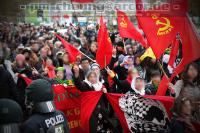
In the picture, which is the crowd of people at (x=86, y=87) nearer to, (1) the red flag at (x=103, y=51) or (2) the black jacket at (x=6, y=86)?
(2) the black jacket at (x=6, y=86)

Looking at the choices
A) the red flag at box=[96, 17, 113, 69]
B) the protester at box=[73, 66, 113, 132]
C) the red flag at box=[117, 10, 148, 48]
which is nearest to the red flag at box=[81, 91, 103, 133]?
the protester at box=[73, 66, 113, 132]

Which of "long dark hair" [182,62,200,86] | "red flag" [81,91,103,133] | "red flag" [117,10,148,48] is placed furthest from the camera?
"red flag" [117,10,148,48]

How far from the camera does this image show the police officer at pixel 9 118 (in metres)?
3.47

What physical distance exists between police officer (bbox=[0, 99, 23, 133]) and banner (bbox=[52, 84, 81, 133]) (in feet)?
12.3

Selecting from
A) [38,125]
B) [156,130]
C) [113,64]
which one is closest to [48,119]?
[38,125]

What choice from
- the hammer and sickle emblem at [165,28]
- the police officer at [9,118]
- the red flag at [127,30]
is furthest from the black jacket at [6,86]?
the red flag at [127,30]

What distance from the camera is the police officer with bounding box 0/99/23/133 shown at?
347 centimetres

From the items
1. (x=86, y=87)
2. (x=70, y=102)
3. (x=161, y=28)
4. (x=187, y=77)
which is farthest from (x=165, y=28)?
A: (x=70, y=102)

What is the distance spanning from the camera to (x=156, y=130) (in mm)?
6543

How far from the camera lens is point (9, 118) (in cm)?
350

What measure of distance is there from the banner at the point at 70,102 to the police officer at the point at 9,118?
12.3 feet

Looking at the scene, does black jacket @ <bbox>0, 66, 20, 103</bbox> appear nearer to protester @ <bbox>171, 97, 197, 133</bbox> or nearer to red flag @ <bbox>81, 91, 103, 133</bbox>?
red flag @ <bbox>81, 91, 103, 133</bbox>

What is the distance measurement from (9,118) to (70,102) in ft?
12.7

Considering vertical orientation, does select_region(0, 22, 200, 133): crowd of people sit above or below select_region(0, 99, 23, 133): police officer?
below
